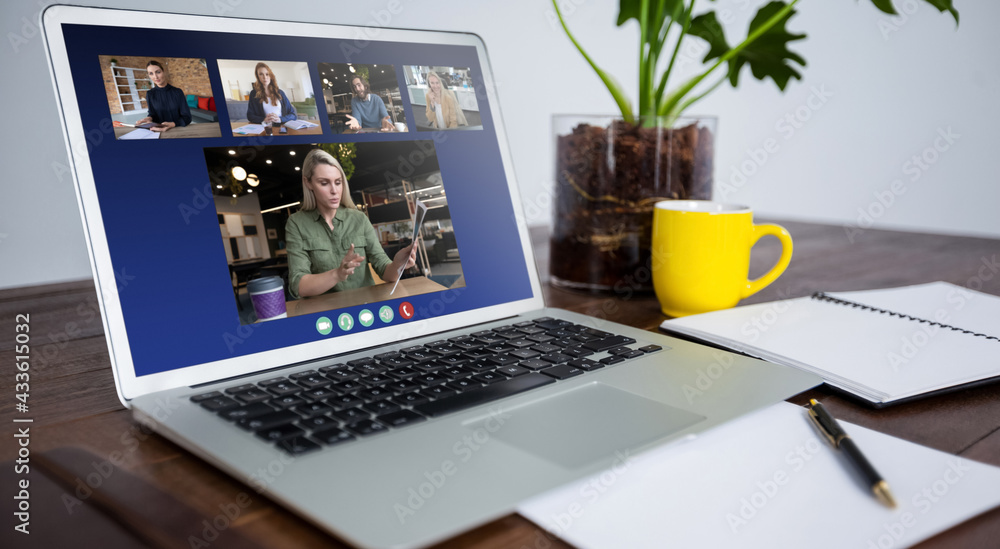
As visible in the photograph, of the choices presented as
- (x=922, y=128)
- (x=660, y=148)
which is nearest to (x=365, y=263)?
(x=660, y=148)

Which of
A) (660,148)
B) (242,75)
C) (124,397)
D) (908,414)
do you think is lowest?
(908,414)

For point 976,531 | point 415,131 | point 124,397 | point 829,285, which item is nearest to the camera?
point 976,531

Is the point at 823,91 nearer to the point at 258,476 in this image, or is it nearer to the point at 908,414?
the point at 908,414

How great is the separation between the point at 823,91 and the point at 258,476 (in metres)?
2.36

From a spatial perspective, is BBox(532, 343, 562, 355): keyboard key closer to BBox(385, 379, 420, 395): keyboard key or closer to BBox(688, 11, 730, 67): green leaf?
BBox(385, 379, 420, 395): keyboard key

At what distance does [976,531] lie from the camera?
1.21 ft

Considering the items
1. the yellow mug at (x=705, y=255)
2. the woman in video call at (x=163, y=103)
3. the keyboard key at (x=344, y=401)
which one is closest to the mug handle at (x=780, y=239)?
the yellow mug at (x=705, y=255)

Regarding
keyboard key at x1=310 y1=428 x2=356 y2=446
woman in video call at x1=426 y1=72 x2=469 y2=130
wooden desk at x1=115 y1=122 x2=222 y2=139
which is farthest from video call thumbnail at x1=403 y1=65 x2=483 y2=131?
keyboard key at x1=310 y1=428 x2=356 y2=446

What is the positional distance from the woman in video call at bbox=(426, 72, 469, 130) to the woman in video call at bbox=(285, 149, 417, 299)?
15cm

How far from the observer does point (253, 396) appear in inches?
19.5

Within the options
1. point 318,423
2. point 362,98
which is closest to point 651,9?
point 362,98

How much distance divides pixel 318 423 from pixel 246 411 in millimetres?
61

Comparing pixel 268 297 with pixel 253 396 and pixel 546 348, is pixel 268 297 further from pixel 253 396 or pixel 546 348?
pixel 546 348

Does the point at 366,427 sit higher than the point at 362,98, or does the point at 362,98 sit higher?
the point at 362,98
